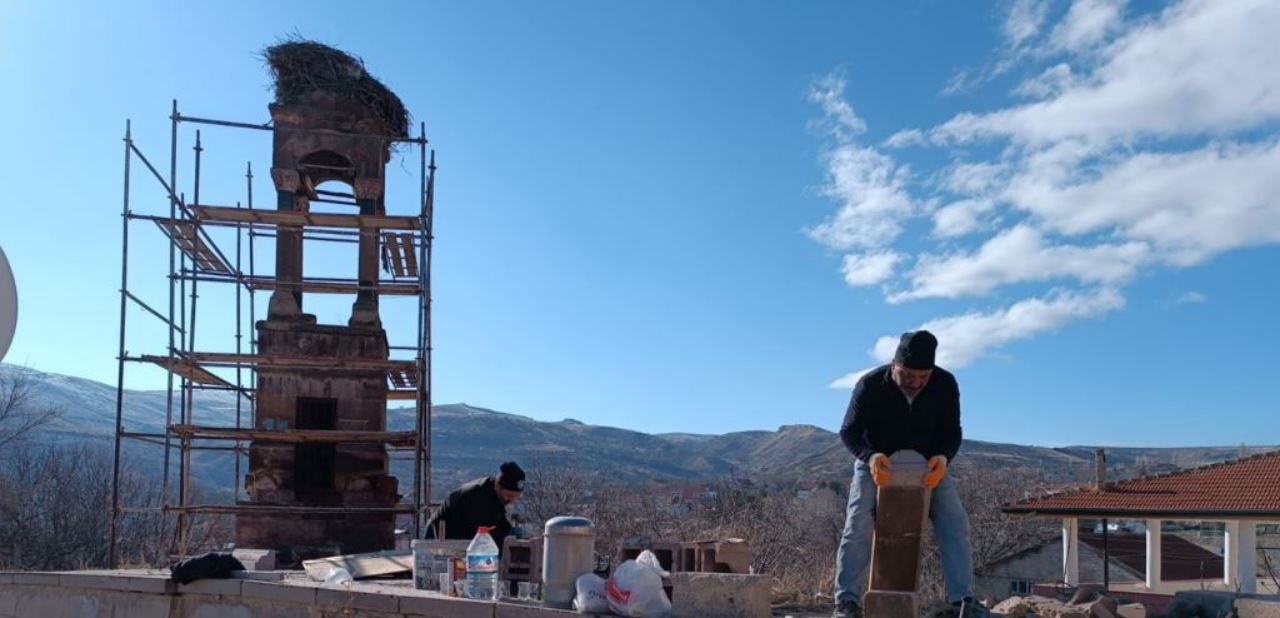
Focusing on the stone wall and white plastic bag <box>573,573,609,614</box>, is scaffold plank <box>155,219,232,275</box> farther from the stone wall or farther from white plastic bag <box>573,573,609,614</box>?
white plastic bag <box>573,573,609,614</box>

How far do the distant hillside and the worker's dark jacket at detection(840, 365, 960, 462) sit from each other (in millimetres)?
52381

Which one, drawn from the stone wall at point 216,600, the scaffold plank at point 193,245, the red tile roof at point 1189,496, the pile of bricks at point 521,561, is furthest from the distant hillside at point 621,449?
the pile of bricks at point 521,561

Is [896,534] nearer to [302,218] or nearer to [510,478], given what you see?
[510,478]

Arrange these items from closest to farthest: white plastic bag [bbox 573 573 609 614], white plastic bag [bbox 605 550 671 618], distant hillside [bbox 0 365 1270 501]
Result: 1. white plastic bag [bbox 605 550 671 618]
2. white plastic bag [bbox 573 573 609 614]
3. distant hillside [bbox 0 365 1270 501]

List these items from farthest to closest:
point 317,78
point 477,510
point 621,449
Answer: point 621,449
point 317,78
point 477,510

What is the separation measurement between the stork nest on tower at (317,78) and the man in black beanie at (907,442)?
1123cm

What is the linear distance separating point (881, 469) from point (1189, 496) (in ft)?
72.7

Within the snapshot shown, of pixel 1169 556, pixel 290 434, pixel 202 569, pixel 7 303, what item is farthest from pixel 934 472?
pixel 1169 556

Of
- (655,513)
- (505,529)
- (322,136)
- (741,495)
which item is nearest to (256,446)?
(322,136)

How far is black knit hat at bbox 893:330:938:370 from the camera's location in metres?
4.81

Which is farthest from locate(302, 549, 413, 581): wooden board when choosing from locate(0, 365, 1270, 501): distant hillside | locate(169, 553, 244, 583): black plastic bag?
locate(0, 365, 1270, 501): distant hillside

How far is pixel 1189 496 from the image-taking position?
2362 centimetres

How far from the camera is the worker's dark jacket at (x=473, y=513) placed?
8.05m

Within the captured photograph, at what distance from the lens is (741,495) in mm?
31344
